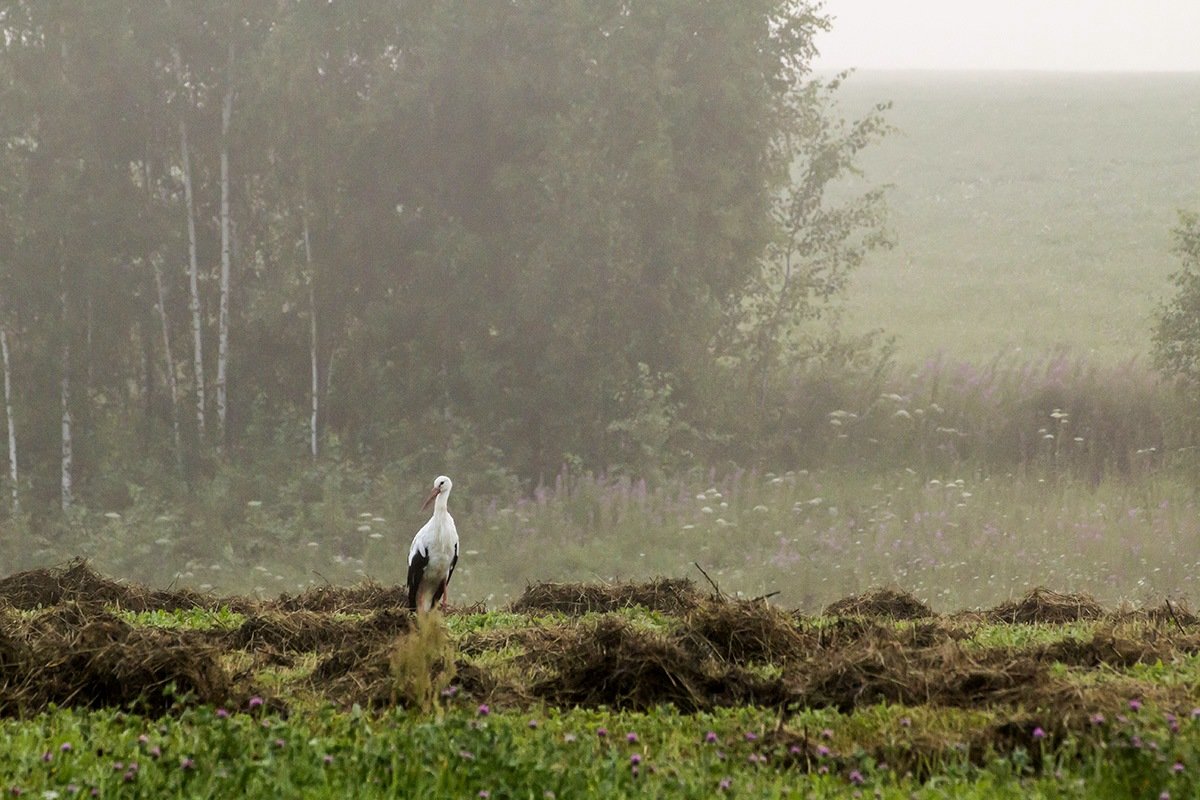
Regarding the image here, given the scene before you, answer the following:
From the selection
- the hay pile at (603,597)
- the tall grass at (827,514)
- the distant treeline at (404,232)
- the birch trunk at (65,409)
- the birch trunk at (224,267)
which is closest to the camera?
the hay pile at (603,597)

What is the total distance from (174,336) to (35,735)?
70.2 ft

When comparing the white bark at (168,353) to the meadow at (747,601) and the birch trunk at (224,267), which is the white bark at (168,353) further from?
the meadow at (747,601)

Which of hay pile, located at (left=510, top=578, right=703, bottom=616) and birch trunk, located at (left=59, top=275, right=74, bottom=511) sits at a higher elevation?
hay pile, located at (left=510, top=578, right=703, bottom=616)

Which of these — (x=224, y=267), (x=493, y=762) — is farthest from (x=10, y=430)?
(x=493, y=762)

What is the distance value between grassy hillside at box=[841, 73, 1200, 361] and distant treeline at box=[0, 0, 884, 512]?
13.0ft

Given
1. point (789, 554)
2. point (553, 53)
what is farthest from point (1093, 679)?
point (553, 53)

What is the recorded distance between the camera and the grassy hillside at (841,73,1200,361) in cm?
3566

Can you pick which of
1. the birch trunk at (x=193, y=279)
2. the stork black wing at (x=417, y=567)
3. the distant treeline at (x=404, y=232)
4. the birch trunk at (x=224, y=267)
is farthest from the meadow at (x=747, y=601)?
the birch trunk at (x=193, y=279)

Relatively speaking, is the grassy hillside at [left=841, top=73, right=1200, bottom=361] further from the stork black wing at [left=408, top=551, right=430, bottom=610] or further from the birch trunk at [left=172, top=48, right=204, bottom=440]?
the stork black wing at [left=408, top=551, right=430, bottom=610]

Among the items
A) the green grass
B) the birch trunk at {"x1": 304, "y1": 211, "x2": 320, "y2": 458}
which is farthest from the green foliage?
the green grass

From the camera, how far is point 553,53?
81.5 feet

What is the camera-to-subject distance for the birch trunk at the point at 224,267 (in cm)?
2609

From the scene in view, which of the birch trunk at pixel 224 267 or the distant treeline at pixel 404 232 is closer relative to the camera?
the distant treeline at pixel 404 232

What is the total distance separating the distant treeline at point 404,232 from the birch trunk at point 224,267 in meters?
0.07
